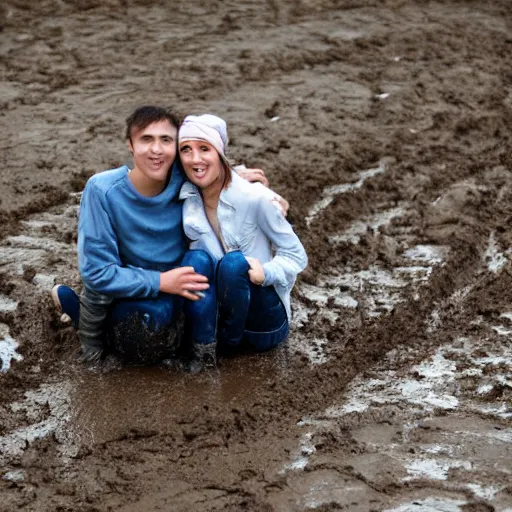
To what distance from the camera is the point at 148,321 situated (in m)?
4.25

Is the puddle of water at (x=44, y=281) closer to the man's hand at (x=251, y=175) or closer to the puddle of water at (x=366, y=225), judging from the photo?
the man's hand at (x=251, y=175)

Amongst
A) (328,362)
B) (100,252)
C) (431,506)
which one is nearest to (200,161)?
(100,252)

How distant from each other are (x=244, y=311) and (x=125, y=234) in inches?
21.9

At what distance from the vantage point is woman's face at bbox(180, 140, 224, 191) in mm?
4152

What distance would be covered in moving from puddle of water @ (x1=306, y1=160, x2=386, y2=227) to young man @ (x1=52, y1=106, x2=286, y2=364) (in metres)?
1.46

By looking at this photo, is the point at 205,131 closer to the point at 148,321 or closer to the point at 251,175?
the point at 251,175

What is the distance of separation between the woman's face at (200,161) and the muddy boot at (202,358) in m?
0.65

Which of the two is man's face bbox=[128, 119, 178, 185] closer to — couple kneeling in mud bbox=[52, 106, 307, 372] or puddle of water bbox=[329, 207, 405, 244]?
couple kneeling in mud bbox=[52, 106, 307, 372]

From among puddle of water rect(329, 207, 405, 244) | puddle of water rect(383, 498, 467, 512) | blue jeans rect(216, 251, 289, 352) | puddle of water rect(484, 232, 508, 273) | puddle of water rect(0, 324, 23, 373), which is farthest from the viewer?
puddle of water rect(329, 207, 405, 244)

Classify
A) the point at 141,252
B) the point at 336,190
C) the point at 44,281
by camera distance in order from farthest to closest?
the point at 336,190
the point at 44,281
the point at 141,252

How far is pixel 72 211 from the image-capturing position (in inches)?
223

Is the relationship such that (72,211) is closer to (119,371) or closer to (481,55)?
(119,371)

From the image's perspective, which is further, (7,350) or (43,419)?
(7,350)

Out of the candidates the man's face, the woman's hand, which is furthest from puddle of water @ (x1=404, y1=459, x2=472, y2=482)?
Answer: the man's face
